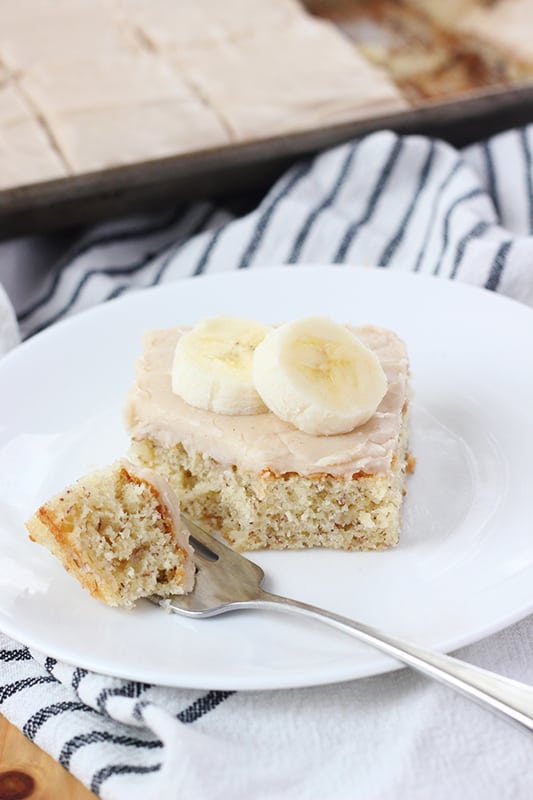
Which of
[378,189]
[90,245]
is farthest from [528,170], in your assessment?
[90,245]

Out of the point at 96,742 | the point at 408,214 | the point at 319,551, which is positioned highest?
the point at 96,742

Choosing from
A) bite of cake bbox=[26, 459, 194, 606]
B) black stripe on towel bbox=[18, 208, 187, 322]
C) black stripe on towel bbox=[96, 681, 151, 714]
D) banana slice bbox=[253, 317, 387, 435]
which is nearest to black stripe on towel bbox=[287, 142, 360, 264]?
black stripe on towel bbox=[18, 208, 187, 322]

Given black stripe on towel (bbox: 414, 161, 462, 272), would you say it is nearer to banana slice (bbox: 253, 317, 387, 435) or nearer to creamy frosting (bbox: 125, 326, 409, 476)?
creamy frosting (bbox: 125, 326, 409, 476)

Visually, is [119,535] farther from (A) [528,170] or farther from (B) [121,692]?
(A) [528,170]

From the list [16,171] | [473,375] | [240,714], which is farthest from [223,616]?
[16,171]

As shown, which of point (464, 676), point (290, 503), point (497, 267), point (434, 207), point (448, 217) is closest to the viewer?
point (464, 676)

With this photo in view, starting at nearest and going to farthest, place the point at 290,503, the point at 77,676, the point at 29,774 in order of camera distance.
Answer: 1. the point at 29,774
2. the point at 77,676
3. the point at 290,503

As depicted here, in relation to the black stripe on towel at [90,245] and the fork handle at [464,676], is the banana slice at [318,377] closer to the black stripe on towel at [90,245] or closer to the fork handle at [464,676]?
the fork handle at [464,676]
